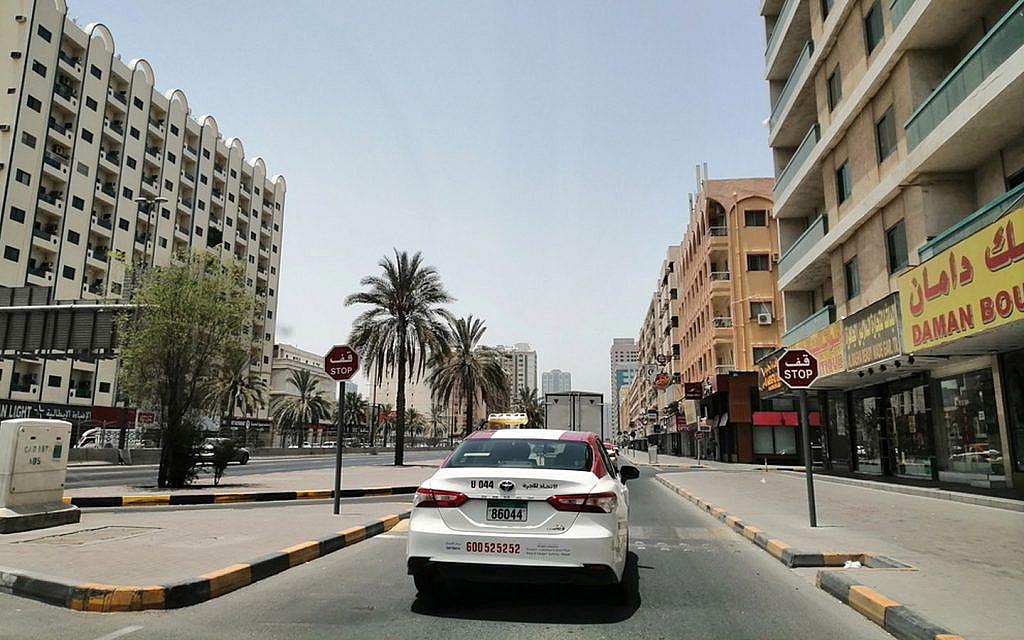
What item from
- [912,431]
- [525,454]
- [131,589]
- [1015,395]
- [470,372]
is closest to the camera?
[131,589]

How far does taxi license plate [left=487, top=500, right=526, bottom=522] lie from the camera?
5613 millimetres

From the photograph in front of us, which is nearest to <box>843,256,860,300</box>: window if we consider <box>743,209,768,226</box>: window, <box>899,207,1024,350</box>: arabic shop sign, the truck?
<box>899,207,1024,350</box>: arabic shop sign

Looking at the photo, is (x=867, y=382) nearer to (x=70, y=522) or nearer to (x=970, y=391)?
(x=970, y=391)

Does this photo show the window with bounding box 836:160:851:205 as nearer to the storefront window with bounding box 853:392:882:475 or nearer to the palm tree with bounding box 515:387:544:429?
the storefront window with bounding box 853:392:882:475

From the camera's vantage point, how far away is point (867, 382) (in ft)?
73.8

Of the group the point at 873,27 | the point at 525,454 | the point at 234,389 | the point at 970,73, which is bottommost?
the point at 525,454

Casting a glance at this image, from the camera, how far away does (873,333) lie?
18047 mm

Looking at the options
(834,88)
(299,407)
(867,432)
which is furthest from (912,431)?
(299,407)

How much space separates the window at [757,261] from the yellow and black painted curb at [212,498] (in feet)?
117

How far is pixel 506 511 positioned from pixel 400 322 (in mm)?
28856

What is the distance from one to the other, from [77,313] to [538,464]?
2364cm

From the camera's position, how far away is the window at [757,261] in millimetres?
46906

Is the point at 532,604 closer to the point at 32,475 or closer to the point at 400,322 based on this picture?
the point at 32,475

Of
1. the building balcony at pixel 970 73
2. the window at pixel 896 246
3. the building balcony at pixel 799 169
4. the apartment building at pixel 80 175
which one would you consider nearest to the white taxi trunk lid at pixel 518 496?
the building balcony at pixel 970 73
